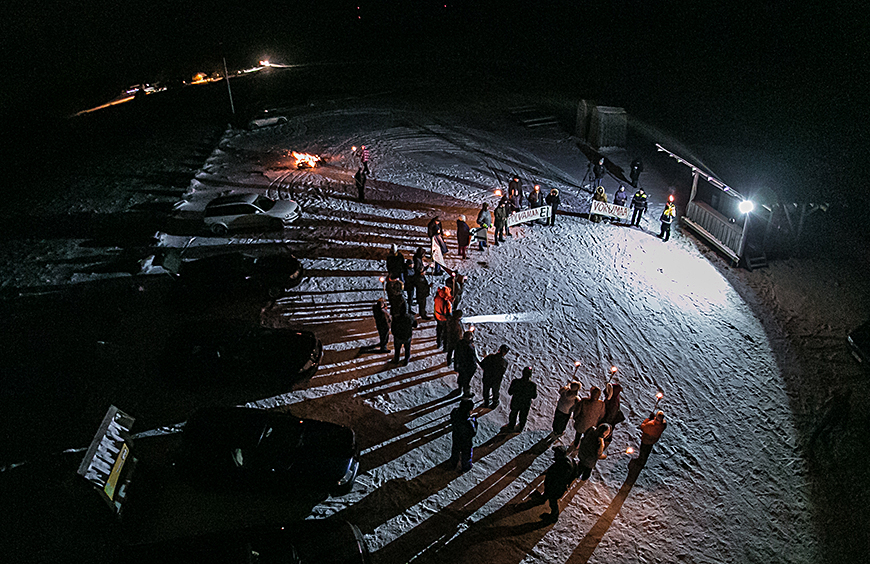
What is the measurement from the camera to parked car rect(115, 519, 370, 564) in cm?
690

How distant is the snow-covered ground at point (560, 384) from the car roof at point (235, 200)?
4.53ft

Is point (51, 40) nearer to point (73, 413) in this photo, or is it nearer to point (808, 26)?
point (73, 413)

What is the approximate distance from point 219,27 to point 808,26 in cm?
5242

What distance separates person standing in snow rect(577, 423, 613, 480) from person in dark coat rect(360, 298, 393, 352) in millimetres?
4753

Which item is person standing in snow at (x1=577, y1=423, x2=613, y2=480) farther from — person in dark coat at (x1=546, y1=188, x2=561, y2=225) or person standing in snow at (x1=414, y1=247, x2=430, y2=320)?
person in dark coat at (x1=546, y1=188, x2=561, y2=225)

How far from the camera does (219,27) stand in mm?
51344

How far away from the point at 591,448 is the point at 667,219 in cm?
1046

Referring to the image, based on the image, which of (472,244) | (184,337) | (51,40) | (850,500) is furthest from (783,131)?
(51,40)

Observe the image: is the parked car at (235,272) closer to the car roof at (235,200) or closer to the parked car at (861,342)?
the car roof at (235,200)

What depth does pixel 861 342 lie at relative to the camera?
11.4 meters

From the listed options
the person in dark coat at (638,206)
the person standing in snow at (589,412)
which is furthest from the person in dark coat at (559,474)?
the person in dark coat at (638,206)

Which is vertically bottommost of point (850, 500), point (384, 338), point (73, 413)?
point (850, 500)

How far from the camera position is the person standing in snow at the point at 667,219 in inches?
633

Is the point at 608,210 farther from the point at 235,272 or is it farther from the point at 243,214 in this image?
the point at 243,214
